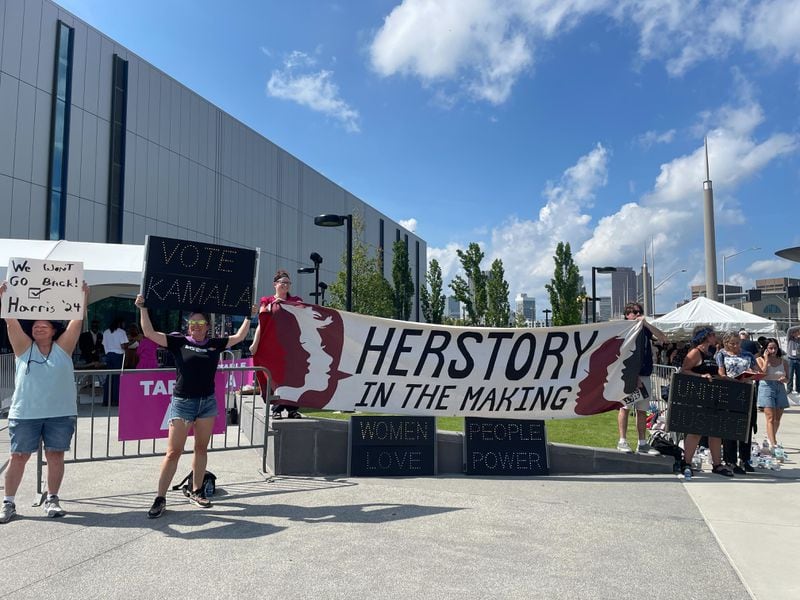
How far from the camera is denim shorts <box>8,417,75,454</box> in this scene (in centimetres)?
505

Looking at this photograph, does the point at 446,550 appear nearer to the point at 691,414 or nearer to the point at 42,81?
the point at 691,414

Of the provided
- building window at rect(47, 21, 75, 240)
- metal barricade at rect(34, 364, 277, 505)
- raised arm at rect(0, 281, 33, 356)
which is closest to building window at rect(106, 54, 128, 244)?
building window at rect(47, 21, 75, 240)

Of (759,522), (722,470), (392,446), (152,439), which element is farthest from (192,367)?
(722,470)

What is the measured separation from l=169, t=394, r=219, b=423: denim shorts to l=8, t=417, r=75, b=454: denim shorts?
0.92 metres

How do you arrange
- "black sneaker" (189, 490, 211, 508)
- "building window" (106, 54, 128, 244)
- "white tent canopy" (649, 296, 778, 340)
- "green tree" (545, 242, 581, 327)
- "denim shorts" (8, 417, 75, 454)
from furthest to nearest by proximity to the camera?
"green tree" (545, 242, 581, 327)
"building window" (106, 54, 128, 244)
"white tent canopy" (649, 296, 778, 340)
"black sneaker" (189, 490, 211, 508)
"denim shorts" (8, 417, 75, 454)

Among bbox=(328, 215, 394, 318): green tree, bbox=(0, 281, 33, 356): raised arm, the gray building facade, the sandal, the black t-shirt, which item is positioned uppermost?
the gray building facade

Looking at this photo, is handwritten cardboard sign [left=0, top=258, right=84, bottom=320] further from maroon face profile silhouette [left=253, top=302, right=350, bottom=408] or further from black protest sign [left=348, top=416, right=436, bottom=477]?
black protest sign [left=348, top=416, right=436, bottom=477]

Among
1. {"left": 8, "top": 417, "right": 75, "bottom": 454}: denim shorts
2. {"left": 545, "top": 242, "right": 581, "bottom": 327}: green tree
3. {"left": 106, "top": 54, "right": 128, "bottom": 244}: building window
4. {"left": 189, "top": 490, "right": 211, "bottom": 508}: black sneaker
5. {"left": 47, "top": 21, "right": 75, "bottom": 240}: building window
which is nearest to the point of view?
{"left": 8, "top": 417, "right": 75, "bottom": 454}: denim shorts

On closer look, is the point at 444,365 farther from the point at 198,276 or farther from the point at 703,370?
the point at 703,370

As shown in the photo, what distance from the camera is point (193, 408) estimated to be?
5.38m

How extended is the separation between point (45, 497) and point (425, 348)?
4.32m

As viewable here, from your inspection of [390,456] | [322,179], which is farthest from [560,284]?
[390,456]

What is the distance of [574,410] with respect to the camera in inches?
294

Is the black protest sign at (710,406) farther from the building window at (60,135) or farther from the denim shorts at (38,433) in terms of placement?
the building window at (60,135)
